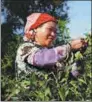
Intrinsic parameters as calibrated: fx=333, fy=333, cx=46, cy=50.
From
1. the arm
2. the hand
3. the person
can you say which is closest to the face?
the person

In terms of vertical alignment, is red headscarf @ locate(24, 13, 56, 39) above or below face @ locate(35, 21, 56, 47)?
above

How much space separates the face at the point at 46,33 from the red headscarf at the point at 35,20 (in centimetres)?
5

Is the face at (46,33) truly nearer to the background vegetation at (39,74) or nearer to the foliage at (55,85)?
the background vegetation at (39,74)

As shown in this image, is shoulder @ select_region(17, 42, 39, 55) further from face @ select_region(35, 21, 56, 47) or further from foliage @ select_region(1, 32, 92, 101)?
foliage @ select_region(1, 32, 92, 101)

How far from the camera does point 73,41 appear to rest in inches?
163

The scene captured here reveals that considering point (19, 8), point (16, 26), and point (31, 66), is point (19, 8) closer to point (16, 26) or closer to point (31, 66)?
point (16, 26)

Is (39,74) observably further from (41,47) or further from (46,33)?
(46,33)

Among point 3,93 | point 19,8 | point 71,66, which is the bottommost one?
point 3,93

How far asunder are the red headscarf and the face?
0.17 feet

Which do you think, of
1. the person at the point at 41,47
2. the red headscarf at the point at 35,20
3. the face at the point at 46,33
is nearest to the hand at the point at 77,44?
the person at the point at 41,47

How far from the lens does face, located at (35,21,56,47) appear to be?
4148 mm

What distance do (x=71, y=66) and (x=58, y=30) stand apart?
18.9 inches

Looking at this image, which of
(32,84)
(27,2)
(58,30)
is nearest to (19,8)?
(27,2)

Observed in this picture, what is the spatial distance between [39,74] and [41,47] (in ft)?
1.11
